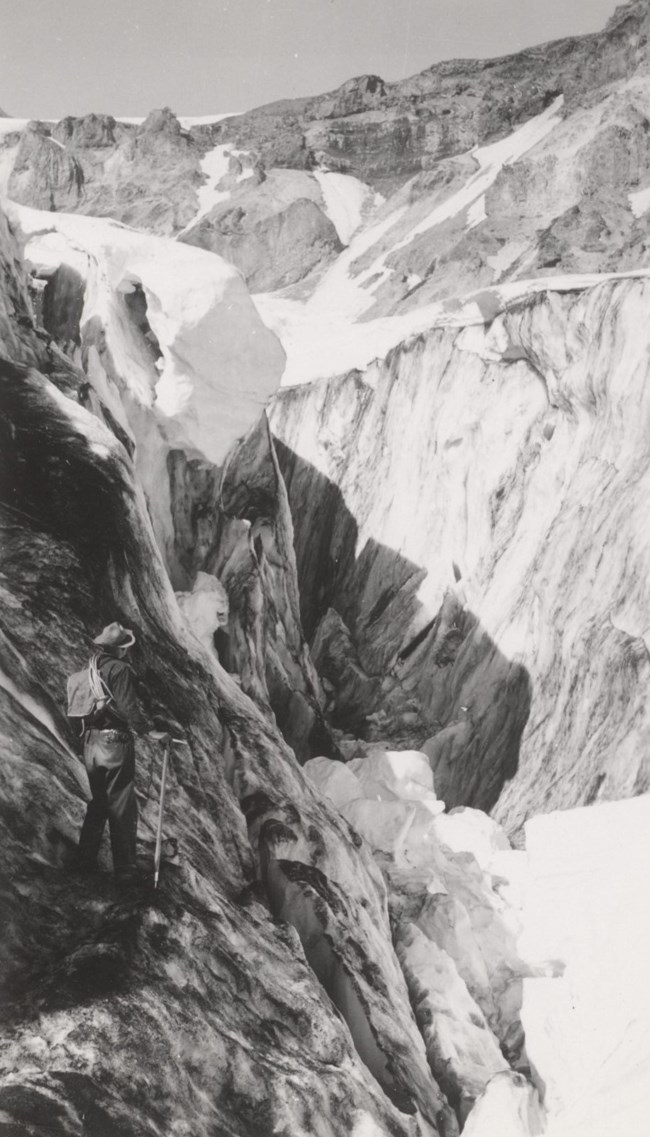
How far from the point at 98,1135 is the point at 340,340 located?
52.0 feet

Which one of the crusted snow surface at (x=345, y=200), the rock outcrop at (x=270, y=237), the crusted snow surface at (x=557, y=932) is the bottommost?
the crusted snow surface at (x=557, y=932)

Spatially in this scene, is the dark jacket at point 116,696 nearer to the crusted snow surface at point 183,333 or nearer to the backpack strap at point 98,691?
the backpack strap at point 98,691

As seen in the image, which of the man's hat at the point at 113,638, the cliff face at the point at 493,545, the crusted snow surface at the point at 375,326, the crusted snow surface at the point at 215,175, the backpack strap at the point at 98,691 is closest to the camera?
the backpack strap at the point at 98,691

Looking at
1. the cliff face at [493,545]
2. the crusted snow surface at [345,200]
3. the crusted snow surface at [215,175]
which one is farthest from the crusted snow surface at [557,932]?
the crusted snow surface at [215,175]

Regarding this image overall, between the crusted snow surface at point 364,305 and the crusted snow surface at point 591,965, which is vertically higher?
the crusted snow surface at point 364,305

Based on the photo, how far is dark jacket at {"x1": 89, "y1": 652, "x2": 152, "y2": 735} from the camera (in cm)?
417

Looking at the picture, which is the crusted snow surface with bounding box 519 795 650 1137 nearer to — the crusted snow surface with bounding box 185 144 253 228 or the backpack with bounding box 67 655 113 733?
the backpack with bounding box 67 655 113 733

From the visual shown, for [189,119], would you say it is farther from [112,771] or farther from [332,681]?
[112,771]

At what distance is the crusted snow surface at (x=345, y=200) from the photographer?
123 feet

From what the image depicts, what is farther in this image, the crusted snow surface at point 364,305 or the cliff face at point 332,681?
the crusted snow surface at point 364,305

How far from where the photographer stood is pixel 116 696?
13.8ft

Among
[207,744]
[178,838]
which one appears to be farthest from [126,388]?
[178,838]

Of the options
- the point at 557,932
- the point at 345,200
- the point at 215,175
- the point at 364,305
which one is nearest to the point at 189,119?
the point at 215,175

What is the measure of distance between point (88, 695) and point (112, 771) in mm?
317
